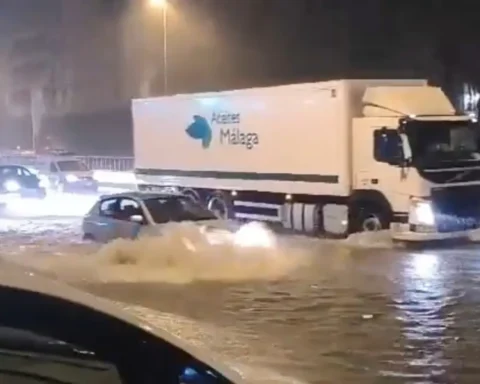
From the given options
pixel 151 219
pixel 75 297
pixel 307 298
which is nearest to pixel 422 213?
pixel 151 219

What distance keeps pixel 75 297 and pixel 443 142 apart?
65.1 ft

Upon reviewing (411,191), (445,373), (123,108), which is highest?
(123,108)

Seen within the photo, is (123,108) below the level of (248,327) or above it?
above

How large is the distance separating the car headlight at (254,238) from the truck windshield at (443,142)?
3248 mm

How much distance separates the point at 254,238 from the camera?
20.4 meters

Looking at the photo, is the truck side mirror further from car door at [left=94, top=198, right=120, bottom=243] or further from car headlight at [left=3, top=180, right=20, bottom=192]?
car headlight at [left=3, top=180, right=20, bottom=192]

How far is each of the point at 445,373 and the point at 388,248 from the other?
429 inches

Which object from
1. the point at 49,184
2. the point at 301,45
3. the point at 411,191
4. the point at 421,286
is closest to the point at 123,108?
the point at 301,45

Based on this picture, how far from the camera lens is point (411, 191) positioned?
21.5 m

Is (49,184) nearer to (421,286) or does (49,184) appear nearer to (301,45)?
(301,45)

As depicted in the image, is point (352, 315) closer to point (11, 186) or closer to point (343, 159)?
point (343, 159)

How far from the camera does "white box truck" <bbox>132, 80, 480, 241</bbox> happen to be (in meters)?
21.6

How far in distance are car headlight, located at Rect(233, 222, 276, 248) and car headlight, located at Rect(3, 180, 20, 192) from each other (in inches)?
623

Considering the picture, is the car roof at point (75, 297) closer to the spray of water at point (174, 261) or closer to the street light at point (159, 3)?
the spray of water at point (174, 261)
